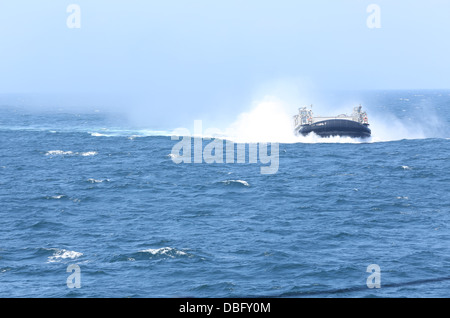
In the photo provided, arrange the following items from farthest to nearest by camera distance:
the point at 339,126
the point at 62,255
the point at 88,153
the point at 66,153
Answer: the point at 339,126 → the point at 66,153 → the point at 88,153 → the point at 62,255

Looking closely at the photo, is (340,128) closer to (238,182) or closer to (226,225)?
(238,182)

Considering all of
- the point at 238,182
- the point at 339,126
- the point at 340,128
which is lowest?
the point at 238,182

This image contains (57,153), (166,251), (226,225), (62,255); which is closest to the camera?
(62,255)

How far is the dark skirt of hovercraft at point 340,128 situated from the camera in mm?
93375

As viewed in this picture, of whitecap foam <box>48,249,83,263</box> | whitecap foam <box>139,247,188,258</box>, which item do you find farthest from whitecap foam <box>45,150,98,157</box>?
whitecap foam <box>139,247,188,258</box>

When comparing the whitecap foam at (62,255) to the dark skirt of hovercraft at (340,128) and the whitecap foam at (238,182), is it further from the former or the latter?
the dark skirt of hovercraft at (340,128)

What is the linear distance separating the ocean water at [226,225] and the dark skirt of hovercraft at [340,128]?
7.84 metres

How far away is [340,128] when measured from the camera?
94438mm

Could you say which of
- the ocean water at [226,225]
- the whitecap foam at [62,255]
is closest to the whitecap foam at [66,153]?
the ocean water at [226,225]

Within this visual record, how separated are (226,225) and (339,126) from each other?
5365cm

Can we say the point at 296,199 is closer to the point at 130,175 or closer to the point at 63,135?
the point at 130,175

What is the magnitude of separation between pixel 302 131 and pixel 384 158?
20431mm

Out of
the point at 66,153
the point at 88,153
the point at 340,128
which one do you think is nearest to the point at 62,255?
the point at 88,153
